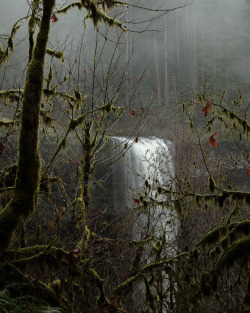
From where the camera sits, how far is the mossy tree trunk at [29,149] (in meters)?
3.12

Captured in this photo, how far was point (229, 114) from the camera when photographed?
4.72 m

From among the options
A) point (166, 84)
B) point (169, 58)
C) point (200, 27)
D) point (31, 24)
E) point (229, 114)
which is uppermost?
point (200, 27)

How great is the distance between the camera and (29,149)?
10.3 ft

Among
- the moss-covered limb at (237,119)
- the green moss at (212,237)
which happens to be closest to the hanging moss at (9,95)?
the moss-covered limb at (237,119)

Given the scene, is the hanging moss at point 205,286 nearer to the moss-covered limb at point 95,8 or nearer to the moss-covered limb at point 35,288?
the moss-covered limb at point 35,288

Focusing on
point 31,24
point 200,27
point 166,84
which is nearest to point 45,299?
point 31,24

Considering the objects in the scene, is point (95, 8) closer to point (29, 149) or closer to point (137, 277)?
point (29, 149)

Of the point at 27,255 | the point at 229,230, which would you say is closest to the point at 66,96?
the point at 27,255

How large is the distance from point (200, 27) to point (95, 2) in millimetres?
38039

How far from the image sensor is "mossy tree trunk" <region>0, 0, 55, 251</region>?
312cm

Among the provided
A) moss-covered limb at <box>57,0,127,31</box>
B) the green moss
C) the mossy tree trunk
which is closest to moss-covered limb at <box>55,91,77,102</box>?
moss-covered limb at <box>57,0,127,31</box>

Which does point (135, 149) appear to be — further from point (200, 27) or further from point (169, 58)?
point (200, 27)

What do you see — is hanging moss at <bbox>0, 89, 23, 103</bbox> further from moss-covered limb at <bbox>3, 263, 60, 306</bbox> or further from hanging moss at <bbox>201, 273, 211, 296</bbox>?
hanging moss at <bbox>201, 273, 211, 296</bbox>

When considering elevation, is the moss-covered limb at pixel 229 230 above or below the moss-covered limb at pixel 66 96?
below
